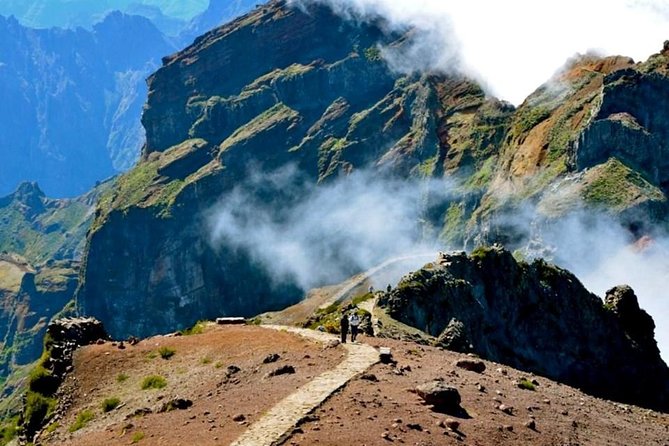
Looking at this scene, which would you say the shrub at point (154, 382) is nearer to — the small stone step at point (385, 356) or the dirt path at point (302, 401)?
the dirt path at point (302, 401)

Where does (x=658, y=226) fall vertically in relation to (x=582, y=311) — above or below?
above

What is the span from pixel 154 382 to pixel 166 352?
4.90 m

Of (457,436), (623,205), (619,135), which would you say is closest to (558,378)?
(457,436)

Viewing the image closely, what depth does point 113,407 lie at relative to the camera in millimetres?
48688

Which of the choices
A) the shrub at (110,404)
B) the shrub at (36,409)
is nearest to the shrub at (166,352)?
the shrub at (110,404)

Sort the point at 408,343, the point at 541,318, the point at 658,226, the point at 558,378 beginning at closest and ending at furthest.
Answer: the point at 408,343, the point at 558,378, the point at 541,318, the point at 658,226

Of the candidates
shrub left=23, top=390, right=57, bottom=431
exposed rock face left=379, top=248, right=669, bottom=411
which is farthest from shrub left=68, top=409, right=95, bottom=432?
exposed rock face left=379, top=248, right=669, bottom=411

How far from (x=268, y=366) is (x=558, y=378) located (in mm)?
48109

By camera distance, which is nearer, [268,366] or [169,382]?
[268,366]

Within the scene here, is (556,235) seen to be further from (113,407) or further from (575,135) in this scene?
(113,407)

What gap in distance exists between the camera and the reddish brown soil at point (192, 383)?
36.8m

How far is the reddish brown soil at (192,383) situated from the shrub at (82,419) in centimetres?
37

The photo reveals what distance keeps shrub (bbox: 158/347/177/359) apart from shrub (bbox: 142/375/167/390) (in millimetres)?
3887

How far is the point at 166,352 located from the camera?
182 ft
